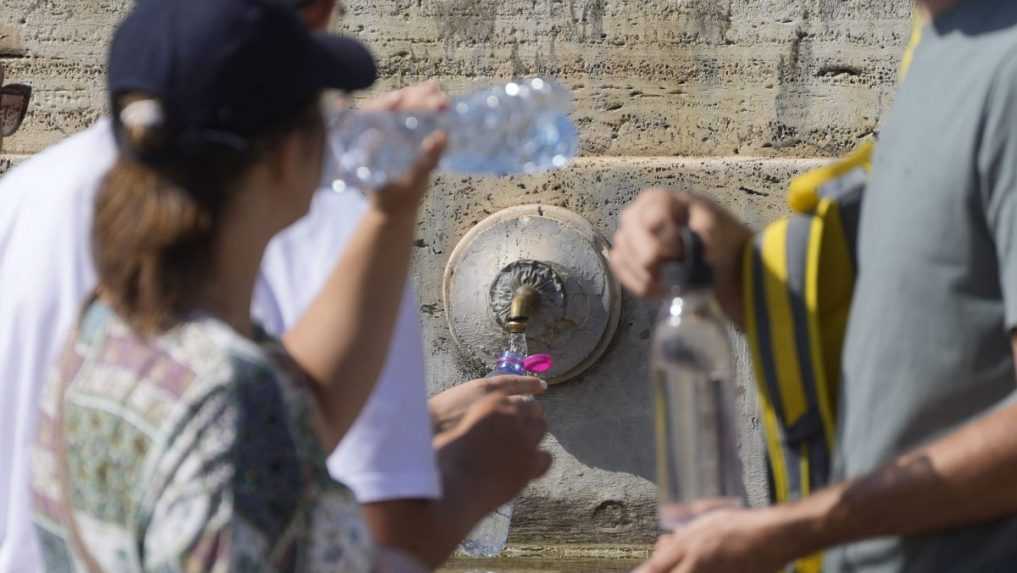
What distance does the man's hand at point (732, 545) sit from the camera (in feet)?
6.91

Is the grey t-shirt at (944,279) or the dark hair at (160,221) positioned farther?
the grey t-shirt at (944,279)

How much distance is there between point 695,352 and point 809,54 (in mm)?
3650

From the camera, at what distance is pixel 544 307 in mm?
5512

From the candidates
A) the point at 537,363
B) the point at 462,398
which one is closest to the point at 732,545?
the point at 462,398

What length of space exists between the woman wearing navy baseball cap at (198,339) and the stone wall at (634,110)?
3653 mm

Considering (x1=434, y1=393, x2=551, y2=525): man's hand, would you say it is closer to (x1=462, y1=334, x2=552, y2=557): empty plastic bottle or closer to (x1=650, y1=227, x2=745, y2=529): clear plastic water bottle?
(x1=650, y1=227, x2=745, y2=529): clear plastic water bottle

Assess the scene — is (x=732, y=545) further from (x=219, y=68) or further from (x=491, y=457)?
(x=219, y=68)

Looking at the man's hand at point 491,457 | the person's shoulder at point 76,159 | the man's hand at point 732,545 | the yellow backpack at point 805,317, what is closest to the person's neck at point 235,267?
the person's shoulder at point 76,159

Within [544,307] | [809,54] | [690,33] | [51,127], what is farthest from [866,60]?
[51,127]

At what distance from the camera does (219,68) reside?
1858 millimetres

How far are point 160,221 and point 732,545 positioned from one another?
80 centimetres

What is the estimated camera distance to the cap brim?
1.95m

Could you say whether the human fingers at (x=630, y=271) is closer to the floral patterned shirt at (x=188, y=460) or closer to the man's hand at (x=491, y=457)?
the man's hand at (x=491, y=457)

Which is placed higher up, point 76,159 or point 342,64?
point 342,64
